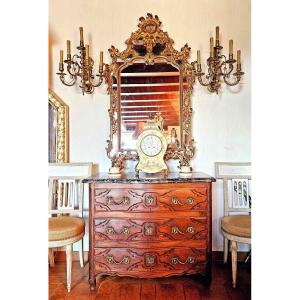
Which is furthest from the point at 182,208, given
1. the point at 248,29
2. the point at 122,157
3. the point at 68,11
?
the point at 68,11

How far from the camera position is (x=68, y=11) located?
2.77 m

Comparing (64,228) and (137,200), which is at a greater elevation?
(137,200)

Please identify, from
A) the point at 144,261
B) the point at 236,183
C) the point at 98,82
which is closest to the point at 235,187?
the point at 236,183

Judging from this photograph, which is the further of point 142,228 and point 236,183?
point 236,183

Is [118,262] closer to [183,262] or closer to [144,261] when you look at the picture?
[144,261]

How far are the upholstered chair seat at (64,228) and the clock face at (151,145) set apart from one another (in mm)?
854

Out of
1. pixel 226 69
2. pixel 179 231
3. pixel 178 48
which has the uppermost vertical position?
pixel 178 48

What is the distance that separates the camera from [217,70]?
8.61 feet

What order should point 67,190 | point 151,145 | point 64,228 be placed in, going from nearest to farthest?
point 64,228 < point 151,145 < point 67,190

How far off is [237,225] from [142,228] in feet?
2.60

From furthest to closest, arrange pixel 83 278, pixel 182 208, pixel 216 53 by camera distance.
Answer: pixel 216 53
pixel 83 278
pixel 182 208

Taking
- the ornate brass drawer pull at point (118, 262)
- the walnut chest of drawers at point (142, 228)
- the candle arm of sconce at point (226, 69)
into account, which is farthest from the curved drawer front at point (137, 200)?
the candle arm of sconce at point (226, 69)
